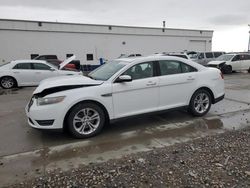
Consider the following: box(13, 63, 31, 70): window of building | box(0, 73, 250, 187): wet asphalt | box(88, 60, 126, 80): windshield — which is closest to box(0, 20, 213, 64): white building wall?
box(13, 63, 31, 70): window of building

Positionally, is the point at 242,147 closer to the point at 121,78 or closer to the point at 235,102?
the point at 121,78

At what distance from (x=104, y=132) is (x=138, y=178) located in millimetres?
2016

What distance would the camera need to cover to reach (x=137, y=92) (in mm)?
5176

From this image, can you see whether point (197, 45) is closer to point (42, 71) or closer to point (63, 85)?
point (42, 71)

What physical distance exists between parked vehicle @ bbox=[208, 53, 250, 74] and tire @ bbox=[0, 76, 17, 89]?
14.0 meters

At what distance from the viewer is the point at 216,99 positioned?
633 cm

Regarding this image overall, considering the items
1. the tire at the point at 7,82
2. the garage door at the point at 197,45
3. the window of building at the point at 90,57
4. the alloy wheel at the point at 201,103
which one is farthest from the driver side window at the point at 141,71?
the garage door at the point at 197,45

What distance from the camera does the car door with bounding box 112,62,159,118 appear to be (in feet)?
16.4

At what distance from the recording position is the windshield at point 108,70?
206 inches

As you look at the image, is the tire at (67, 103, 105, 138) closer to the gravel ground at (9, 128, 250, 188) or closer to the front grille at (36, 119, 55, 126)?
the front grille at (36, 119, 55, 126)

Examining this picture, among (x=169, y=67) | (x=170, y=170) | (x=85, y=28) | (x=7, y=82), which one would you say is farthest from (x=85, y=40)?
(x=170, y=170)

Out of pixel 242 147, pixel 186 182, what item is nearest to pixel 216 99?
pixel 242 147

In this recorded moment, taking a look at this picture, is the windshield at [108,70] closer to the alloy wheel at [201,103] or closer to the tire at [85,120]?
the tire at [85,120]

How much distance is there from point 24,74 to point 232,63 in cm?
1500
